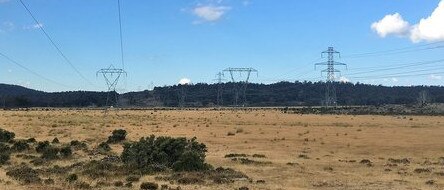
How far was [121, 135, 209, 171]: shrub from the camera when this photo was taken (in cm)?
3014

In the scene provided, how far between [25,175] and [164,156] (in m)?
7.69

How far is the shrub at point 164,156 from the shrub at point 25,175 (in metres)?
5.14

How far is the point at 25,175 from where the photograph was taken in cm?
2727

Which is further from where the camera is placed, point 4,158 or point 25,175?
point 4,158

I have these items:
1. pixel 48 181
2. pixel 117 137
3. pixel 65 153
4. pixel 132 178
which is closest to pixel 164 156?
pixel 132 178

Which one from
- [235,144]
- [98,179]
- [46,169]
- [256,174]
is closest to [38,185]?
[98,179]

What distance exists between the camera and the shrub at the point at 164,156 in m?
30.1

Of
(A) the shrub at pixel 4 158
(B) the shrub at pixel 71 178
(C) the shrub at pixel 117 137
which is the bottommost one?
(B) the shrub at pixel 71 178

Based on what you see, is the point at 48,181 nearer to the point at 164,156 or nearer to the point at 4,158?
the point at 164,156

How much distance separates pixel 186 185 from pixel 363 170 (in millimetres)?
11072

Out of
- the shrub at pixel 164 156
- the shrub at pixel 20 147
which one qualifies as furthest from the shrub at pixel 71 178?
the shrub at pixel 20 147

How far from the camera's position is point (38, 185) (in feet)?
80.3

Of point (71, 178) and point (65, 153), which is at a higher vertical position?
point (65, 153)

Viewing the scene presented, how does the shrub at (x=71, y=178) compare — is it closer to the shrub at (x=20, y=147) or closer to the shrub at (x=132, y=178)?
the shrub at (x=132, y=178)
